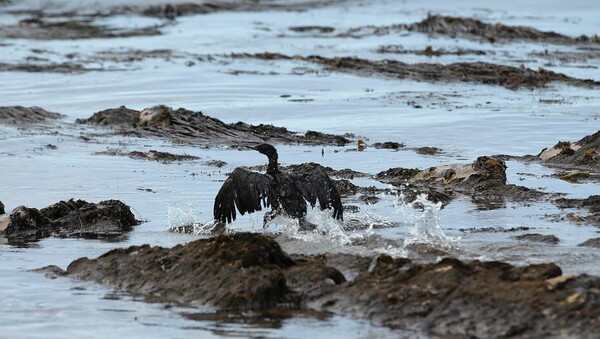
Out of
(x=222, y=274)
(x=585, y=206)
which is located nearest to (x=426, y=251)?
(x=222, y=274)

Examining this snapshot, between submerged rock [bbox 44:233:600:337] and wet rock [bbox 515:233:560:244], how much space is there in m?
1.68

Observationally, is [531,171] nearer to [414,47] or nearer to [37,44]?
[414,47]

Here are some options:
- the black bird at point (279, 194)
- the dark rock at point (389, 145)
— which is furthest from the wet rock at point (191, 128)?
the black bird at point (279, 194)

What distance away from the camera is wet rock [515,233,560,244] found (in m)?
9.80

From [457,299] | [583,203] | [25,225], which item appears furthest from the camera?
[583,203]

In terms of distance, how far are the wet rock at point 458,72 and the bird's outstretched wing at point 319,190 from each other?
41.1ft

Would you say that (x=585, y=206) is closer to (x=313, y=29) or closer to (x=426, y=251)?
(x=426, y=251)

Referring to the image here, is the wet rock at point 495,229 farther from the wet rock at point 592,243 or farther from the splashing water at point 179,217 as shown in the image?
the splashing water at point 179,217

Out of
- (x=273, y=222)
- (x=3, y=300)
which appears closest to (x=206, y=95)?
(x=273, y=222)

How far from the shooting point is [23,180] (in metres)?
14.4

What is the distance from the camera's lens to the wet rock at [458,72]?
75.3 ft

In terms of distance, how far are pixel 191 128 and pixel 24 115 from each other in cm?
318

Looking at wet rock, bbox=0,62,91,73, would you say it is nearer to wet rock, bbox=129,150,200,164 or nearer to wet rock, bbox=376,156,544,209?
wet rock, bbox=129,150,200,164

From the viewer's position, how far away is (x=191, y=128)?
18094 millimetres
